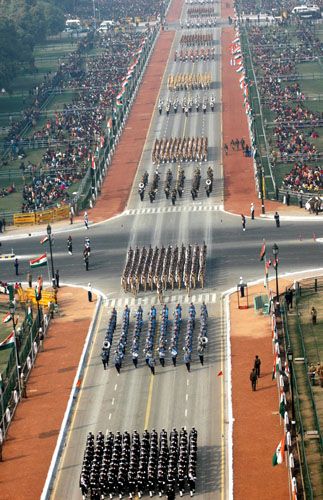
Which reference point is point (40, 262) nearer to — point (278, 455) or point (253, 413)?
point (253, 413)

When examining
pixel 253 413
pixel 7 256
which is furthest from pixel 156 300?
pixel 253 413

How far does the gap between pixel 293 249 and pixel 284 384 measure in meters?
34.2

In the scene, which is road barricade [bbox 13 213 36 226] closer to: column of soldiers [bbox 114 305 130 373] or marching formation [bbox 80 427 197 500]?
column of soldiers [bbox 114 305 130 373]

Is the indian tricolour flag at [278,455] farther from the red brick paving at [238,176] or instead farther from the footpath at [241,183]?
the red brick paving at [238,176]

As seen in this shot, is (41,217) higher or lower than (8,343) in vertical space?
lower

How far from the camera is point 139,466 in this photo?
93188 mm

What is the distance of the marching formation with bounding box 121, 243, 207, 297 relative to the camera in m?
129

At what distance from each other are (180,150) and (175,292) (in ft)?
152

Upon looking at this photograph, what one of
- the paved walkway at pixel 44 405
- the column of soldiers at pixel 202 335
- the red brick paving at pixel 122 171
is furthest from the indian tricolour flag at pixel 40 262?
the red brick paving at pixel 122 171

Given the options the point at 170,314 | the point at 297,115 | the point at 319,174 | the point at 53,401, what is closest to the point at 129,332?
the point at 170,314

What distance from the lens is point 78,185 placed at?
16750cm

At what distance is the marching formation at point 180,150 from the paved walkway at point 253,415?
4757 cm

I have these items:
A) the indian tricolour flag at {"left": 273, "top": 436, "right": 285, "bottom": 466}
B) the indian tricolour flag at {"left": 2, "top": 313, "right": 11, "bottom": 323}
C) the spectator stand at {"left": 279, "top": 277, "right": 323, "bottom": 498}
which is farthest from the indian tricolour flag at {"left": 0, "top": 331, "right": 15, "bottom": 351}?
the indian tricolour flag at {"left": 273, "top": 436, "right": 285, "bottom": 466}

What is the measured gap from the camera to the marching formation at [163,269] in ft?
→ 423
